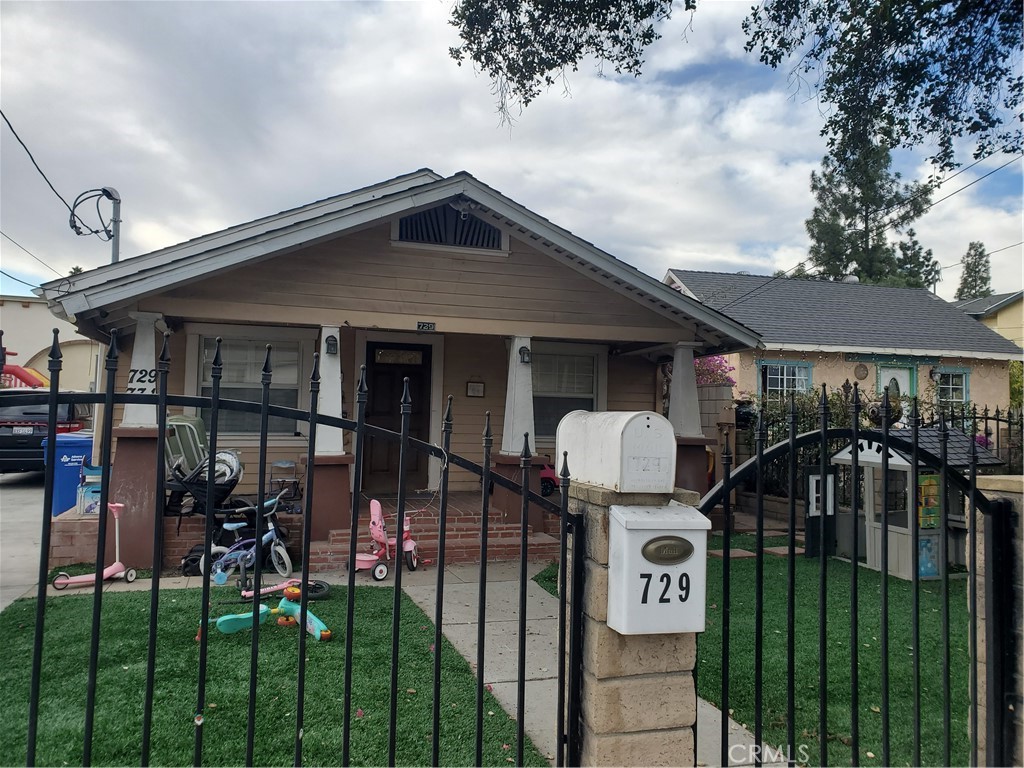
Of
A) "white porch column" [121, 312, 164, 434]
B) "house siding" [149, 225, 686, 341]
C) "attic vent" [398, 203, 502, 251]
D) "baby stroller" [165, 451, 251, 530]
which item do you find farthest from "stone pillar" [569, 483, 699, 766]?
"attic vent" [398, 203, 502, 251]

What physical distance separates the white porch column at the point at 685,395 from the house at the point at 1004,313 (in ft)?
73.6

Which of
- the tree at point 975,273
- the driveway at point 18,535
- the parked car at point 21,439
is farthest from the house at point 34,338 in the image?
the tree at point 975,273

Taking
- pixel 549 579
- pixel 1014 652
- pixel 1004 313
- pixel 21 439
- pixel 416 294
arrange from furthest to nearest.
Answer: pixel 1004 313
pixel 21 439
pixel 416 294
pixel 549 579
pixel 1014 652

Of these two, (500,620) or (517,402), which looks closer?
(500,620)

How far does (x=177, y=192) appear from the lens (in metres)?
12.0

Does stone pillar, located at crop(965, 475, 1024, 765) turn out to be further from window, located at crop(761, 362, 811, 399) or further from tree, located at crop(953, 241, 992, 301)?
tree, located at crop(953, 241, 992, 301)

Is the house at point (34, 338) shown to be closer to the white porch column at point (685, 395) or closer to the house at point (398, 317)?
the house at point (398, 317)

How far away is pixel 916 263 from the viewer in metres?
34.4

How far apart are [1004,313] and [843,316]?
1244 centimetres

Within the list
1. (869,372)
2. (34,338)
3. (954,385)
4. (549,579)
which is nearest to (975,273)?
(954,385)

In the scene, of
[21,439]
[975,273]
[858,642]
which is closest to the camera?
[858,642]

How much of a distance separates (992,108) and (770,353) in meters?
10.8

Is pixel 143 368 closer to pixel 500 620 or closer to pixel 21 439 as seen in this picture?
pixel 500 620

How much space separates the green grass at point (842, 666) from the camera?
3.57 m
